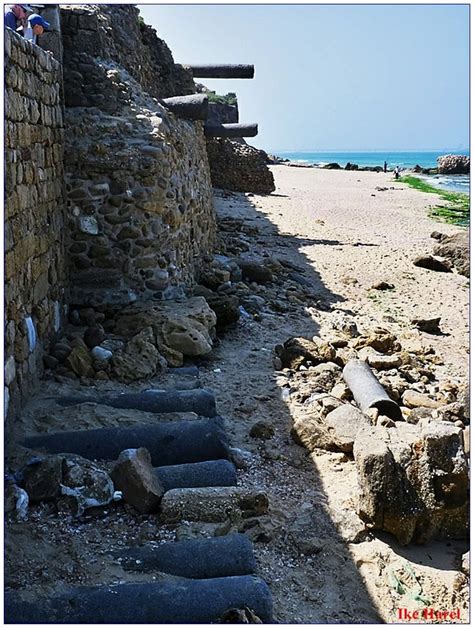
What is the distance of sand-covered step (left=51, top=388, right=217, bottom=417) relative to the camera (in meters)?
6.07

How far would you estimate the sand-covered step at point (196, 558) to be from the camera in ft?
13.1

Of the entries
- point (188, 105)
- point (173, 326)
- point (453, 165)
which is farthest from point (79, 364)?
point (453, 165)

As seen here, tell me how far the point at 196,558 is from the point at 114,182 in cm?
537

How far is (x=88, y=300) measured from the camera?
826cm

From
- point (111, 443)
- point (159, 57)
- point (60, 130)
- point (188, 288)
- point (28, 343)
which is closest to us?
point (111, 443)

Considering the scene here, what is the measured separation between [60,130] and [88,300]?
206 cm

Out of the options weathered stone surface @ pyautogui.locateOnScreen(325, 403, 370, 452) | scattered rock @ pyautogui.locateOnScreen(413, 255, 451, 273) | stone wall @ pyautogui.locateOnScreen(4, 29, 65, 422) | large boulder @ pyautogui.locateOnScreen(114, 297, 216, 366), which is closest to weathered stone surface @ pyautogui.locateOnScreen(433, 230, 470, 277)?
scattered rock @ pyautogui.locateOnScreen(413, 255, 451, 273)

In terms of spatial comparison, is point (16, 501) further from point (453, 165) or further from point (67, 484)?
point (453, 165)

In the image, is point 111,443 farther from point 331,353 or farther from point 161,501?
point 331,353

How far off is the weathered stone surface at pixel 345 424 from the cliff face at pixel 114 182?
3151 mm

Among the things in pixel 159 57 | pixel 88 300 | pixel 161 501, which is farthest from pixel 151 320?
pixel 159 57

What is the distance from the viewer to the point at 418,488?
4.76 metres

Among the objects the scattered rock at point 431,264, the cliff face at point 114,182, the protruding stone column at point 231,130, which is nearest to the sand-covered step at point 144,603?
the cliff face at point 114,182

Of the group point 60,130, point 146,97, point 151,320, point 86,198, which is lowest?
point 151,320
